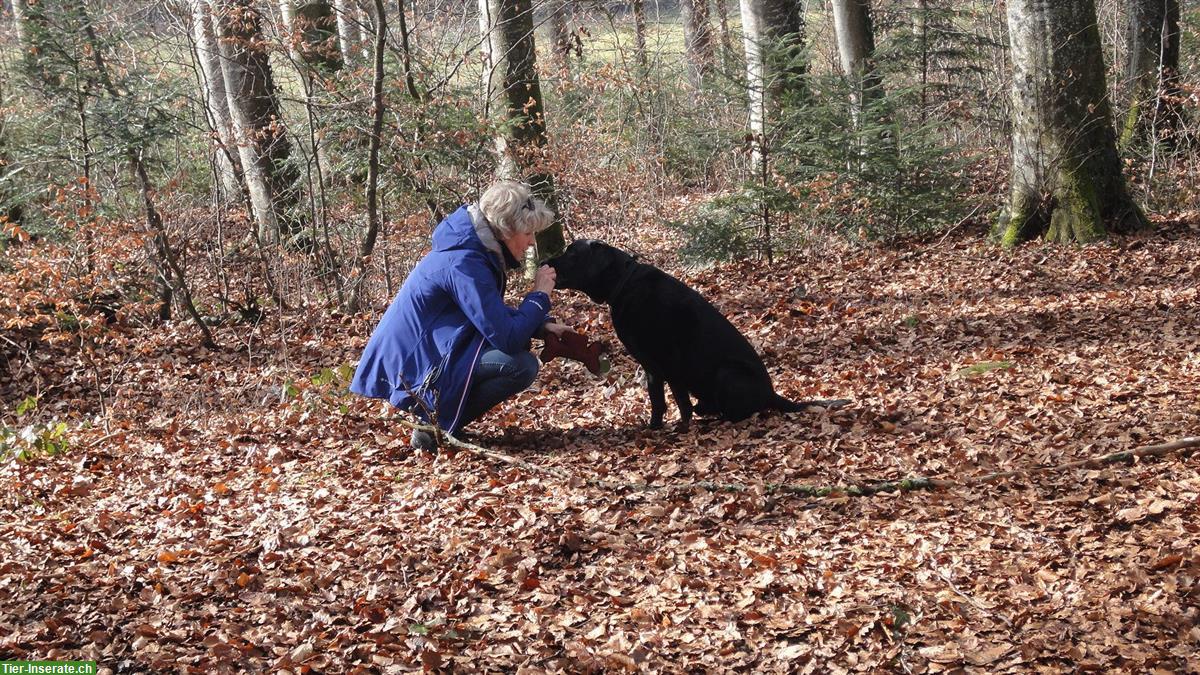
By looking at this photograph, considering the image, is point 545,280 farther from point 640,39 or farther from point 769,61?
point 640,39

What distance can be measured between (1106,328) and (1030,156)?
2627 mm

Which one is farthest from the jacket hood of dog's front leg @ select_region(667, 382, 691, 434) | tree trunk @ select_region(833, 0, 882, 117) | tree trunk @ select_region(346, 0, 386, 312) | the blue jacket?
tree trunk @ select_region(833, 0, 882, 117)

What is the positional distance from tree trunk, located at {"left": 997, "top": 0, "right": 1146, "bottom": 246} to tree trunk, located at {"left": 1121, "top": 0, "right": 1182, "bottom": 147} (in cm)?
170

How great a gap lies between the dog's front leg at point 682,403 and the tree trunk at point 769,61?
14.9 ft

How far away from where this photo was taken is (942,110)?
11633 mm

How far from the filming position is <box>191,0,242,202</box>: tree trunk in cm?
1033

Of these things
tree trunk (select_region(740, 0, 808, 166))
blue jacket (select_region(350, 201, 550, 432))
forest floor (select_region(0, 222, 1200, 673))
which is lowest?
forest floor (select_region(0, 222, 1200, 673))

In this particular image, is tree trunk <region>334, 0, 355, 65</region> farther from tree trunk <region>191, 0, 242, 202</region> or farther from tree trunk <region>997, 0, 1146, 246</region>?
tree trunk <region>997, 0, 1146, 246</region>

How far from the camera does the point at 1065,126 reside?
29.0 feet

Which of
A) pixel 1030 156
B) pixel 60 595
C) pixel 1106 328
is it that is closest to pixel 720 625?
pixel 60 595

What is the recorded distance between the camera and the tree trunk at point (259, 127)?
35.9 feet

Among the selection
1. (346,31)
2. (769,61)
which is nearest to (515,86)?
(769,61)

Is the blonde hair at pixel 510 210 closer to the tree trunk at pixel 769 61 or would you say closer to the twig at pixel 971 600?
the twig at pixel 971 600

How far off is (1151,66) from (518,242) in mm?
9531
